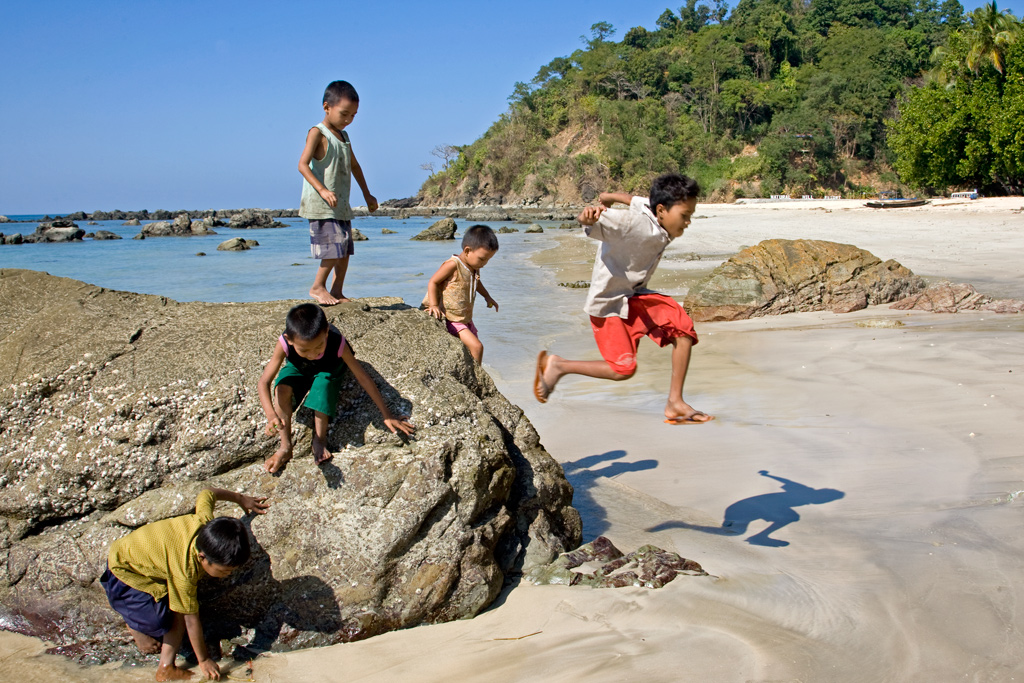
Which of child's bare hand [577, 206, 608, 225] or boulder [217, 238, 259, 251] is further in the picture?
boulder [217, 238, 259, 251]

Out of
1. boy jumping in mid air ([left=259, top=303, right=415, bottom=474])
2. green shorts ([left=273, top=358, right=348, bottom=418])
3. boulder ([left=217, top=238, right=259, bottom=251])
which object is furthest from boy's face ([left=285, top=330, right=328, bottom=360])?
Answer: boulder ([left=217, top=238, right=259, bottom=251])

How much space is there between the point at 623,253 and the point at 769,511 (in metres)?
1.97

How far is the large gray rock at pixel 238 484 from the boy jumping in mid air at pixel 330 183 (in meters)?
1.07

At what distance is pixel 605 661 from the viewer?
342 centimetres

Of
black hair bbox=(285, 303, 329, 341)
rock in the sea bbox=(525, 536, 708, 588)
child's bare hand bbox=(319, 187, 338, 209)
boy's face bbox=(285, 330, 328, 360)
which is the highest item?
child's bare hand bbox=(319, 187, 338, 209)

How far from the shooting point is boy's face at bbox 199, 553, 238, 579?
3.36 meters

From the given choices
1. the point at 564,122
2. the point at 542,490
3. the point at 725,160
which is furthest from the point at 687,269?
the point at 564,122

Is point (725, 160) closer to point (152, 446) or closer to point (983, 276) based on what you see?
point (983, 276)

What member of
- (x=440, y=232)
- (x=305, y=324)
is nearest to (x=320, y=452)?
(x=305, y=324)

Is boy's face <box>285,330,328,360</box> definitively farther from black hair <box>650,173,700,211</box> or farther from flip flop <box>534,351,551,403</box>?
black hair <box>650,173,700,211</box>

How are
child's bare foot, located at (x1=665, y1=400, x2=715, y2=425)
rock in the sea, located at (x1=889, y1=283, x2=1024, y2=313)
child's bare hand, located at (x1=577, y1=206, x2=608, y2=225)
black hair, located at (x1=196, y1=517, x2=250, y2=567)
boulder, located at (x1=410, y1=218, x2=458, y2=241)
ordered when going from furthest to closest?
boulder, located at (x1=410, y1=218, x2=458, y2=241) → rock in the sea, located at (x1=889, y1=283, x2=1024, y2=313) → child's bare foot, located at (x1=665, y1=400, x2=715, y2=425) → child's bare hand, located at (x1=577, y1=206, x2=608, y2=225) → black hair, located at (x1=196, y1=517, x2=250, y2=567)

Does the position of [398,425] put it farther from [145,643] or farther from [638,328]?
[638,328]

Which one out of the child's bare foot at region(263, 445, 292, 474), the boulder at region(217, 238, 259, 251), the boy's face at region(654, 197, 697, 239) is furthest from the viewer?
the boulder at region(217, 238, 259, 251)

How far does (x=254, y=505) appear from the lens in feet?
12.2
